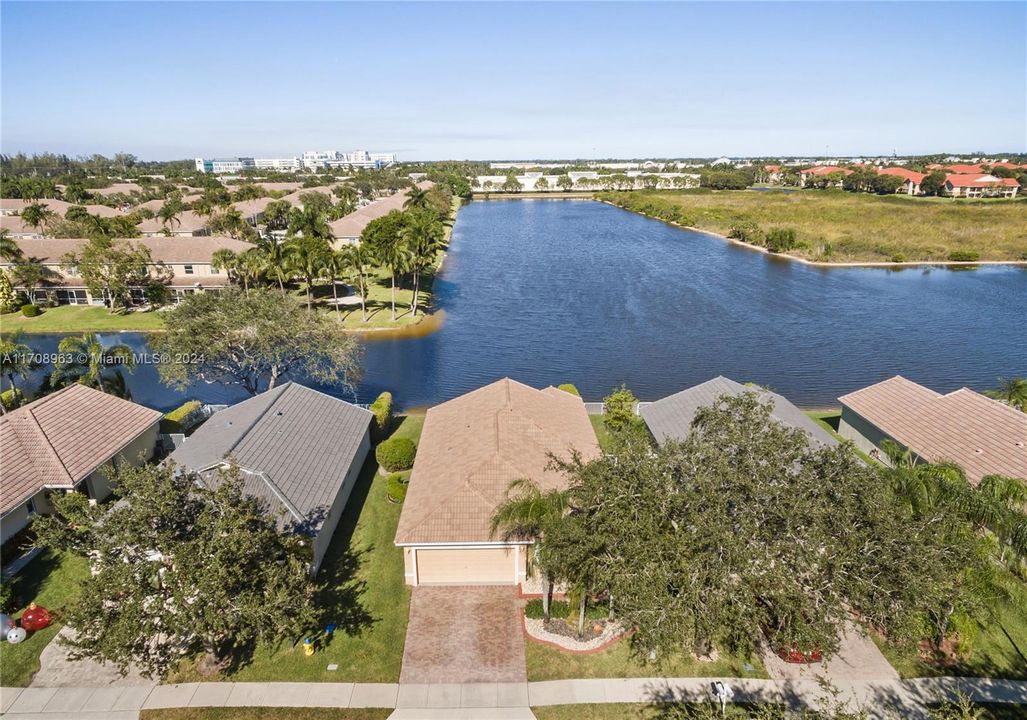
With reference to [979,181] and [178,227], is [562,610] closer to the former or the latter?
[178,227]

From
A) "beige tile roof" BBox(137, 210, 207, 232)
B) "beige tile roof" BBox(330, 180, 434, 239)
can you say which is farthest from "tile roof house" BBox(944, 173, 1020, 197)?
"beige tile roof" BBox(137, 210, 207, 232)

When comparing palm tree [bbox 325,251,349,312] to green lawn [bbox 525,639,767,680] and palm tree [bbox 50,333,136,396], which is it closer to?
palm tree [bbox 50,333,136,396]

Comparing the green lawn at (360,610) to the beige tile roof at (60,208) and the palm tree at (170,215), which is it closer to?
the palm tree at (170,215)

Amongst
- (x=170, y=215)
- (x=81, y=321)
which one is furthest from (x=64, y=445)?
(x=170, y=215)

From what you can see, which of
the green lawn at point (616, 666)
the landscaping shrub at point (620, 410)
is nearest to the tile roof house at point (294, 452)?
the green lawn at point (616, 666)

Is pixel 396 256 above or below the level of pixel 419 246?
below
